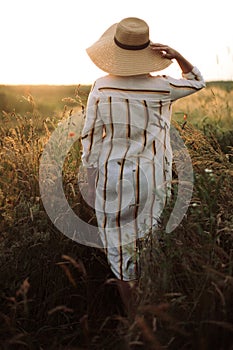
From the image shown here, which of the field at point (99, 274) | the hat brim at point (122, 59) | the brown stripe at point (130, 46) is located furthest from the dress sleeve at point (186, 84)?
the field at point (99, 274)

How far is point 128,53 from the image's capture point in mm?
3234

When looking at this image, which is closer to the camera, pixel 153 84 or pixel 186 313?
pixel 186 313

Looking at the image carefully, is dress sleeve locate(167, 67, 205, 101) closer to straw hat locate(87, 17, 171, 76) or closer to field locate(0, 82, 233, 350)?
straw hat locate(87, 17, 171, 76)

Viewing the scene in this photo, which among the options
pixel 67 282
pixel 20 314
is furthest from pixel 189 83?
pixel 20 314

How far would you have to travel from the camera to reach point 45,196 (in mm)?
3436

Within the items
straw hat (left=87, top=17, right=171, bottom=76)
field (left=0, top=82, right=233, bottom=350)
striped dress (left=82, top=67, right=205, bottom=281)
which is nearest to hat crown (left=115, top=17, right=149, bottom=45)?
straw hat (left=87, top=17, right=171, bottom=76)

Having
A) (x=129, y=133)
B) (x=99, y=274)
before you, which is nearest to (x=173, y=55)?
(x=129, y=133)

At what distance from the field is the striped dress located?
16 centimetres

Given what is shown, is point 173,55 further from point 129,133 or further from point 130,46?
point 129,133

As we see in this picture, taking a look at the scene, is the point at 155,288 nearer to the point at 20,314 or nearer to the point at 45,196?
the point at 20,314

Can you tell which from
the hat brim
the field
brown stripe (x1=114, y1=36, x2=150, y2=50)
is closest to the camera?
the field

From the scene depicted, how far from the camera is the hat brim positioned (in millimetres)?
3141

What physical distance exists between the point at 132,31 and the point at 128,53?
116 mm

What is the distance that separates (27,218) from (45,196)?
219 millimetres
